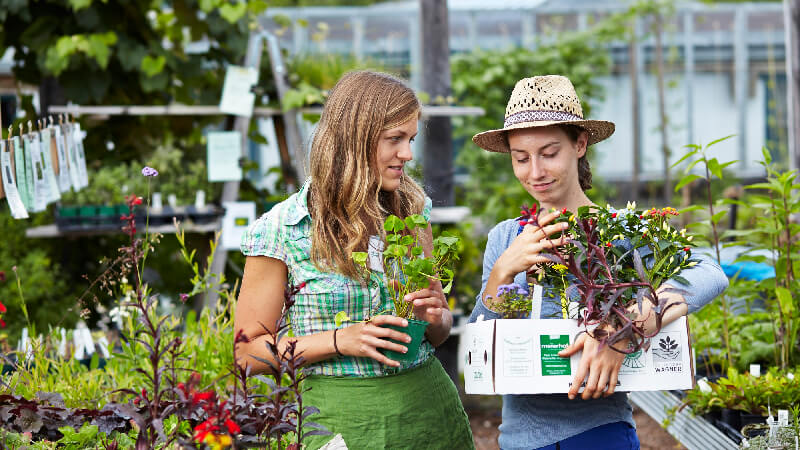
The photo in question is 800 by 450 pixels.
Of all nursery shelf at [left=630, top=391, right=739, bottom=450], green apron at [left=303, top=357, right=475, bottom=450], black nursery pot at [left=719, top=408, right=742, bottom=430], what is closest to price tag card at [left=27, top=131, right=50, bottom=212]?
green apron at [left=303, top=357, right=475, bottom=450]

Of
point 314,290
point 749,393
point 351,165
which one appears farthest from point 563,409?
point 749,393

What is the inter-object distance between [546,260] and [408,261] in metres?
0.29

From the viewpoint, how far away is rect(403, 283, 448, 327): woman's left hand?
175cm

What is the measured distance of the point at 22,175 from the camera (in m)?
2.93

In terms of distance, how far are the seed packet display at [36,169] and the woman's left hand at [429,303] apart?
6.03ft

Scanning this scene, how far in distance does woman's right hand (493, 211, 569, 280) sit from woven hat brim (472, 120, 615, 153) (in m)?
0.27

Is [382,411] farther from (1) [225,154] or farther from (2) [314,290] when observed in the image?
(1) [225,154]

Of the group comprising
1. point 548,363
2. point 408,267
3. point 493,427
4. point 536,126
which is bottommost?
point 493,427

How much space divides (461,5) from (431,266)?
8167 millimetres

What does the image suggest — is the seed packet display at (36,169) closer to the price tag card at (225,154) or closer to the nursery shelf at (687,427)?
the price tag card at (225,154)

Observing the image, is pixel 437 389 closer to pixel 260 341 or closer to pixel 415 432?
pixel 415 432

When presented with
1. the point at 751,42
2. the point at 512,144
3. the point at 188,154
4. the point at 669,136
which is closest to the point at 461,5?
the point at 669,136

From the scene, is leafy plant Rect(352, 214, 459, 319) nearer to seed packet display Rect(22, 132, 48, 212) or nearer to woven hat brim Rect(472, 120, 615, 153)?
woven hat brim Rect(472, 120, 615, 153)

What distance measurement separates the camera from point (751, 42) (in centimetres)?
1009
